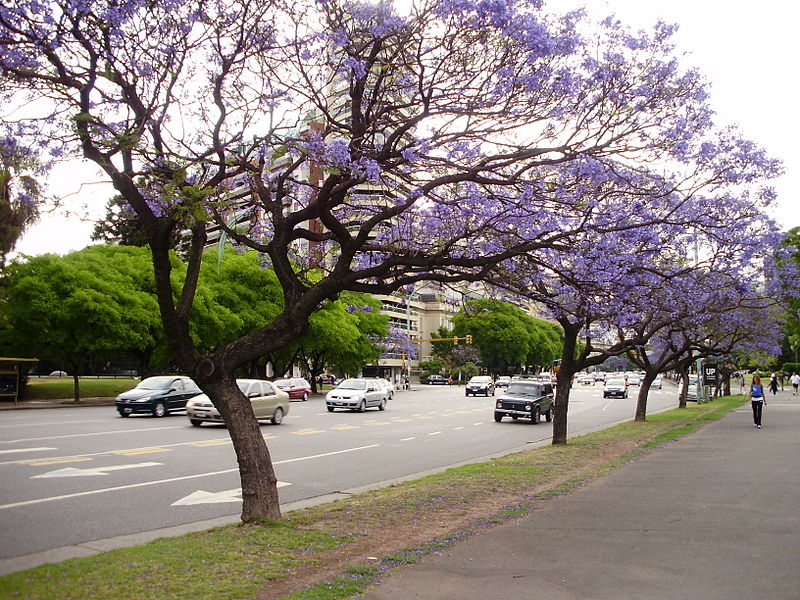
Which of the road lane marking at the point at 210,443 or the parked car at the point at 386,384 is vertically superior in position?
the parked car at the point at 386,384

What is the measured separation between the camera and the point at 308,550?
7.00 m

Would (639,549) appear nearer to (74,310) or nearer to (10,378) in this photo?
(74,310)

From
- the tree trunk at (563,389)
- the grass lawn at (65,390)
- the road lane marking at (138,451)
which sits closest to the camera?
the road lane marking at (138,451)

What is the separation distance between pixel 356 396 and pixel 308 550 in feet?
88.7

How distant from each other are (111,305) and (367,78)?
96.4ft

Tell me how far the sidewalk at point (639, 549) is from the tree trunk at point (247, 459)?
224 cm

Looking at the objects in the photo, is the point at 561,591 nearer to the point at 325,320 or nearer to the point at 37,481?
the point at 37,481

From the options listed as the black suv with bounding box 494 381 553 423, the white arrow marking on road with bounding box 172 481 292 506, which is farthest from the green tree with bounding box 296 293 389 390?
the white arrow marking on road with bounding box 172 481 292 506

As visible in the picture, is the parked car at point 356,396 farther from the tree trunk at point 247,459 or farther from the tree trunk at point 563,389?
the tree trunk at point 247,459

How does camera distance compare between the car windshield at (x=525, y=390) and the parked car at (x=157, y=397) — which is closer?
the parked car at (x=157, y=397)

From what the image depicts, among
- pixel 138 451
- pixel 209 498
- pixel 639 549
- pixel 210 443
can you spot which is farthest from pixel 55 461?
pixel 639 549

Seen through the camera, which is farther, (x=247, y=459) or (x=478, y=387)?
(x=478, y=387)

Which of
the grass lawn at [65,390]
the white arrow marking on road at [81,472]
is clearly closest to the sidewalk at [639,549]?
the white arrow marking on road at [81,472]

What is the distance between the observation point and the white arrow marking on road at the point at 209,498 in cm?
1057
